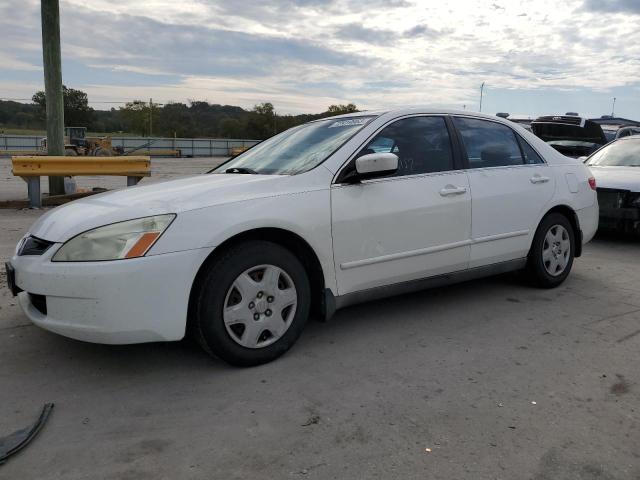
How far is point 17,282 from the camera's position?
328cm

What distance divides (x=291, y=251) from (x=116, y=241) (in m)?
1.06

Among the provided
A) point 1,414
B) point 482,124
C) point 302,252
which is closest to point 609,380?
point 302,252

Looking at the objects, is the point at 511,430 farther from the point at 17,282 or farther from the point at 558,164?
the point at 558,164

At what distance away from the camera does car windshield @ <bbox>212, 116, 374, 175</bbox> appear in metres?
3.86

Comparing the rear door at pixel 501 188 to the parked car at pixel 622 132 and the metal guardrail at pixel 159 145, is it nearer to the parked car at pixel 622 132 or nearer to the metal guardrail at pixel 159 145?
the parked car at pixel 622 132

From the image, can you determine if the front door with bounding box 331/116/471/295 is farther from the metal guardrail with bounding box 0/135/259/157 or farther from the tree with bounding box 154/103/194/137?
the tree with bounding box 154/103/194/137

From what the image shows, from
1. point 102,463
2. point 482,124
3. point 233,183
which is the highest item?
point 482,124

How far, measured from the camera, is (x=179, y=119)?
71.0 meters

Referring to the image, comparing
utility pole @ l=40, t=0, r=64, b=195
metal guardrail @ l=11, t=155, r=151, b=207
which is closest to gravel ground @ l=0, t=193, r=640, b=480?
metal guardrail @ l=11, t=155, r=151, b=207

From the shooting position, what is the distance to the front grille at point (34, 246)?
3.20 metres

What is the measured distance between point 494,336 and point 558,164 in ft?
6.72

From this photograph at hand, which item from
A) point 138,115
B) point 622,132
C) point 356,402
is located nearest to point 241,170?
point 356,402

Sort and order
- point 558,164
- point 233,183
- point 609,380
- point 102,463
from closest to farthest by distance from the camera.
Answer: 1. point 102,463
2. point 609,380
3. point 233,183
4. point 558,164

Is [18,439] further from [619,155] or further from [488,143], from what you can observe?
[619,155]
